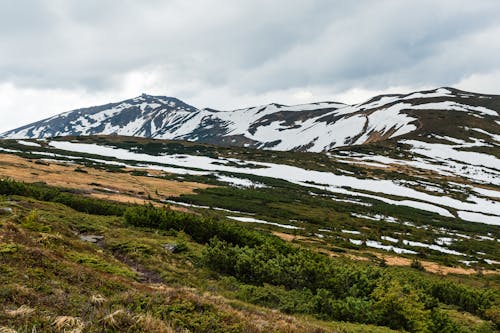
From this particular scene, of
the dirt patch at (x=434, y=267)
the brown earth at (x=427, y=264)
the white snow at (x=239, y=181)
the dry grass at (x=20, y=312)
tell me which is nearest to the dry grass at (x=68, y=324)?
the dry grass at (x=20, y=312)

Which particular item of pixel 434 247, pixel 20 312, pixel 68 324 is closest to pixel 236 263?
pixel 68 324

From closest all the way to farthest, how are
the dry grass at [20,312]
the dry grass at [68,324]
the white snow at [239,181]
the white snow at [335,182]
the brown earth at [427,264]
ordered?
the dry grass at [68,324] → the dry grass at [20,312] → the brown earth at [427,264] → the white snow at [335,182] → the white snow at [239,181]

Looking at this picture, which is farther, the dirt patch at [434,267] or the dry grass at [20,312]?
the dirt patch at [434,267]

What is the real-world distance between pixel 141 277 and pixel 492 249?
70116 millimetres

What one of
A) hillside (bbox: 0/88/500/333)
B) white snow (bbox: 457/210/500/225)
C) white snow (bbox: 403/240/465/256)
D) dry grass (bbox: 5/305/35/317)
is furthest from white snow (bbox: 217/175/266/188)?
dry grass (bbox: 5/305/35/317)

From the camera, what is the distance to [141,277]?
56.8 ft

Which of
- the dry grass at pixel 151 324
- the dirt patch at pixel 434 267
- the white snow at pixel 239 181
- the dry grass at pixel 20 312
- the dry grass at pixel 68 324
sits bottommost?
the dirt patch at pixel 434 267

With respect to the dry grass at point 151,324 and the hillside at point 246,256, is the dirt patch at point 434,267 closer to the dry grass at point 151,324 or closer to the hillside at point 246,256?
the hillside at point 246,256

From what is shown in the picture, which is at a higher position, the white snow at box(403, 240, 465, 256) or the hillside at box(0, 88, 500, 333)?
the hillside at box(0, 88, 500, 333)

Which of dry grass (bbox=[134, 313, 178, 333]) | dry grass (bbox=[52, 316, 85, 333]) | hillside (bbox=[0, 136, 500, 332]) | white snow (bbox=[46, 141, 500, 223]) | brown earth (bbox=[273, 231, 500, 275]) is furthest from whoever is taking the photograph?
white snow (bbox=[46, 141, 500, 223])

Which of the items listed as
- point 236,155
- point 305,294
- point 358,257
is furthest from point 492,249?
point 236,155

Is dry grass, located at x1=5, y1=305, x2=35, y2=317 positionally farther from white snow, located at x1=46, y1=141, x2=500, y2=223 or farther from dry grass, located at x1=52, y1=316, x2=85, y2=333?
white snow, located at x1=46, y1=141, x2=500, y2=223

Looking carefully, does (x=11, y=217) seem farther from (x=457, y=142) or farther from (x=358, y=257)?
(x=457, y=142)

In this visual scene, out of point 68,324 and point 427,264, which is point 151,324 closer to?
point 68,324
